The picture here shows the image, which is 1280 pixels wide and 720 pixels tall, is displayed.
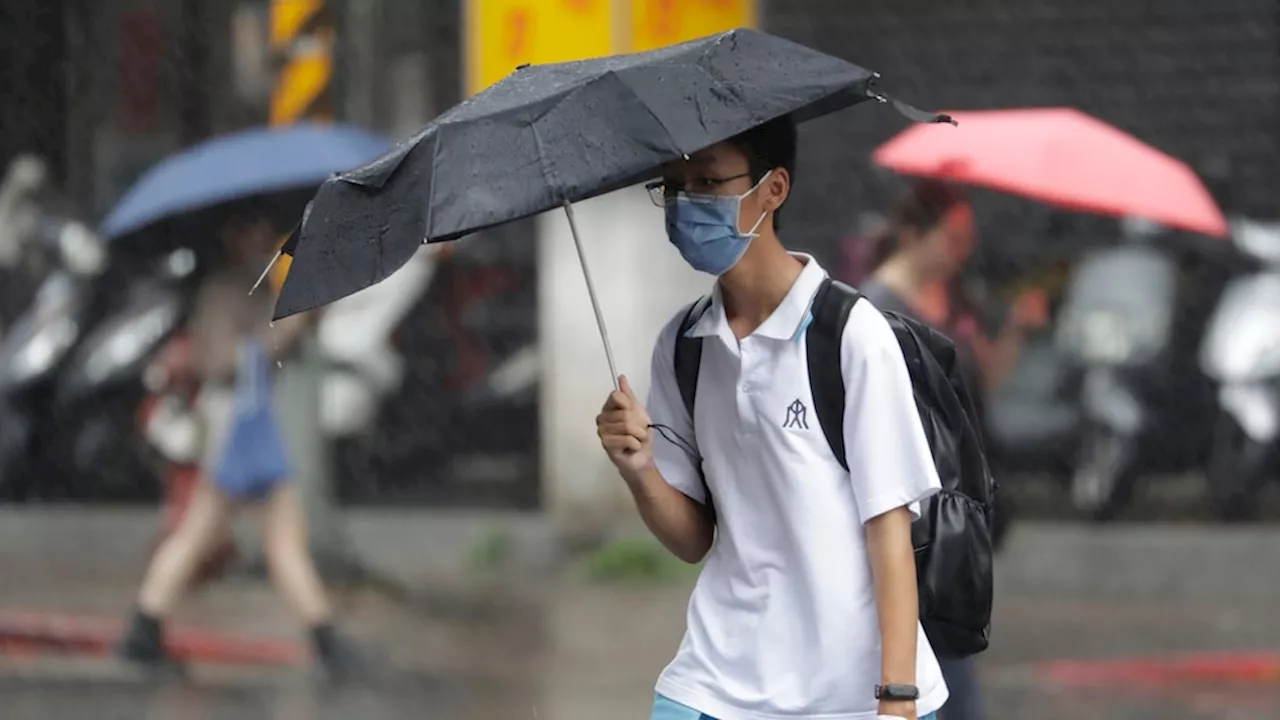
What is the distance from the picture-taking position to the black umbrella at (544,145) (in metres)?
2.91

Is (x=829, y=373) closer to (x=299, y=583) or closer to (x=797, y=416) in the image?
(x=797, y=416)

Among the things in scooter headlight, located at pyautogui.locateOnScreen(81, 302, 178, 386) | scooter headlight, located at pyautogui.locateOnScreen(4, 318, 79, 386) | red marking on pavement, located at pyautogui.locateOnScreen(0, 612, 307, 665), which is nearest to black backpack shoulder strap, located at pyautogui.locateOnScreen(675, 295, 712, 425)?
red marking on pavement, located at pyautogui.locateOnScreen(0, 612, 307, 665)

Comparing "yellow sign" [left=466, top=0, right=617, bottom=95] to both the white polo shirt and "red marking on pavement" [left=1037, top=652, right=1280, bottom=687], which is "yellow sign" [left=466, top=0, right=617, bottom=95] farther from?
the white polo shirt

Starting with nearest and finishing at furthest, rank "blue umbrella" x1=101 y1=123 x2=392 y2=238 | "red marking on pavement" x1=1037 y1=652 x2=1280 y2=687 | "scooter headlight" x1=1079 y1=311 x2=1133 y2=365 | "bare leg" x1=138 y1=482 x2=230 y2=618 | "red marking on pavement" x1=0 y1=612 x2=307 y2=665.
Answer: "blue umbrella" x1=101 y1=123 x2=392 y2=238, "bare leg" x1=138 y1=482 x2=230 y2=618, "red marking on pavement" x1=1037 y1=652 x2=1280 y2=687, "red marking on pavement" x1=0 y1=612 x2=307 y2=665, "scooter headlight" x1=1079 y1=311 x2=1133 y2=365

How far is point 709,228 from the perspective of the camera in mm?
3229

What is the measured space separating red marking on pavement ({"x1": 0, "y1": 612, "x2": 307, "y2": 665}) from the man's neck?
213 inches

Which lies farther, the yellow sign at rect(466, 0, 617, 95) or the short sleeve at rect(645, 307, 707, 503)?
the yellow sign at rect(466, 0, 617, 95)

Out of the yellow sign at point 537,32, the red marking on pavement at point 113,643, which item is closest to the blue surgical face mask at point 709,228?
the red marking on pavement at point 113,643

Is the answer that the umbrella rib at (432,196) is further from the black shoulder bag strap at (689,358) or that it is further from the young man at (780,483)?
the black shoulder bag strap at (689,358)

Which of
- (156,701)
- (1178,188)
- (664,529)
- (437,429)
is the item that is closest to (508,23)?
(437,429)

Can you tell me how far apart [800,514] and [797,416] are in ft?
0.49

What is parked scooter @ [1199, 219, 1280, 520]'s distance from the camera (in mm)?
10352

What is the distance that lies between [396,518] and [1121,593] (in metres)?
4.06

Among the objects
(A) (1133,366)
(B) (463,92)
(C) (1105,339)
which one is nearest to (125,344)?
(B) (463,92)
